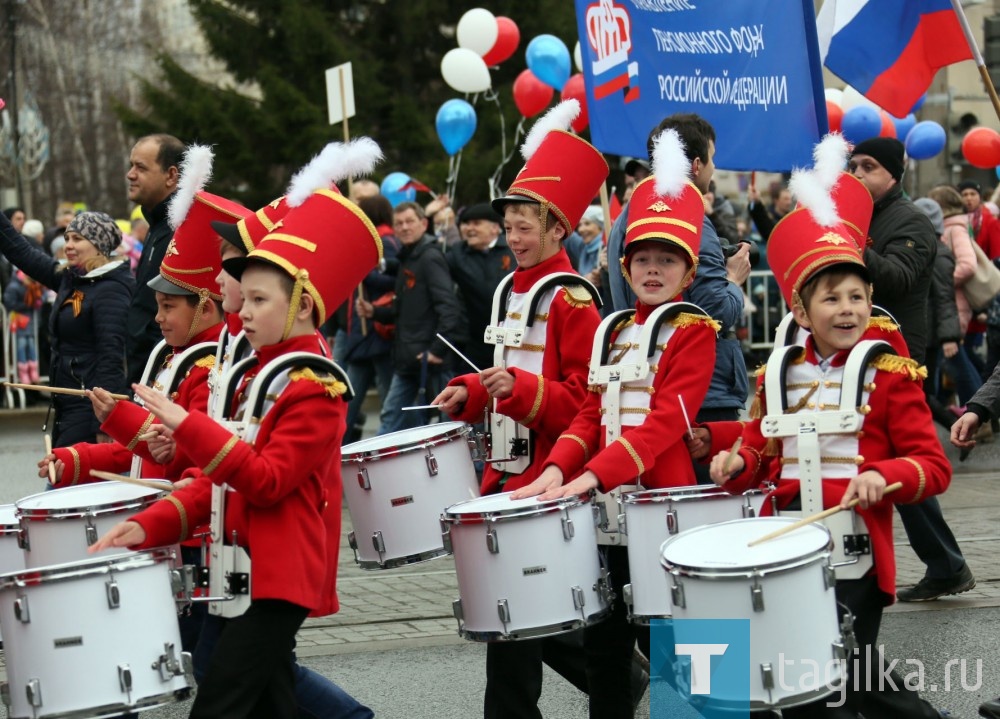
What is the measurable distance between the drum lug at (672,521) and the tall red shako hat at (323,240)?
1.20m

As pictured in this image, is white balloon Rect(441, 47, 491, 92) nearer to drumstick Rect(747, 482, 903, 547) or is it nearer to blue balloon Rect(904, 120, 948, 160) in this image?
blue balloon Rect(904, 120, 948, 160)

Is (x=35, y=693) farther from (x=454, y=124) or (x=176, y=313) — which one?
(x=454, y=124)

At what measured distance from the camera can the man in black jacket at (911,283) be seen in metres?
7.45

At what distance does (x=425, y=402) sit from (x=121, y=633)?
25.0ft

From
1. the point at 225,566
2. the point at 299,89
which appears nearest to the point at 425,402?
the point at 225,566

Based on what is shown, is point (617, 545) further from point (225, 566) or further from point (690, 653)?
point (225, 566)

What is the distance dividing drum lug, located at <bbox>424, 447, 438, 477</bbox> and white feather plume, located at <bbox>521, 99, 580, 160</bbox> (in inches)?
49.5

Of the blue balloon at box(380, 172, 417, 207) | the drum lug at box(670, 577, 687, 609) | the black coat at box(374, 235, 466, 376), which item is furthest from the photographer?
the blue balloon at box(380, 172, 417, 207)

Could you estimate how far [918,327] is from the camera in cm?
760

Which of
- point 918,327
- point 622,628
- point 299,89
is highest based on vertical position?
point 299,89

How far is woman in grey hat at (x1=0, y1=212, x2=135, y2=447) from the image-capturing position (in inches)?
309

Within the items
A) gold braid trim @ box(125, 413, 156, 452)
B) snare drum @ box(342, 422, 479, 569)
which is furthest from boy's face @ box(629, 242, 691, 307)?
gold braid trim @ box(125, 413, 156, 452)

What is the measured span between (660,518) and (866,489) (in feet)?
2.37

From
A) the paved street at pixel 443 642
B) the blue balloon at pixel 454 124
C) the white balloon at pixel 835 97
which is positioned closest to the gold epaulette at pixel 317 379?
the paved street at pixel 443 642
